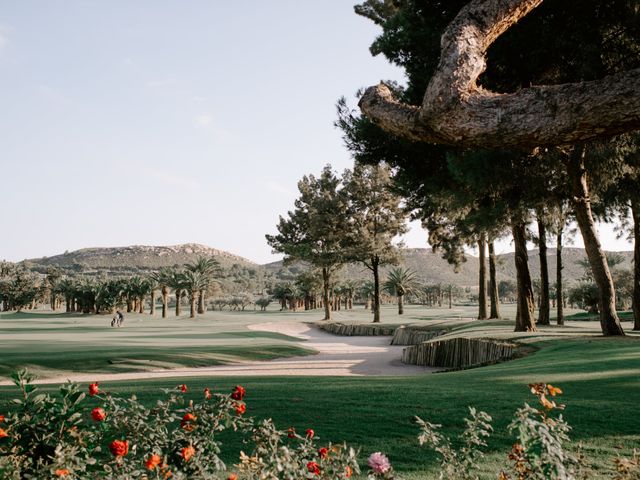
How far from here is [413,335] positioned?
33.4m

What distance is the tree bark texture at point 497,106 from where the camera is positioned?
12.1ft

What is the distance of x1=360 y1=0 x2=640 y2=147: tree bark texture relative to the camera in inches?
145

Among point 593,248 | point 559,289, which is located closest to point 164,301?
point 559,289

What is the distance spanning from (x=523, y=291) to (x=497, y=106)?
21980 millimetres

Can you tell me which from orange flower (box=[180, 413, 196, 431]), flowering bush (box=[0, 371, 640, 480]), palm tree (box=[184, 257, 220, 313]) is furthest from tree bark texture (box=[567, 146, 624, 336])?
palm tree (box=[184, 257, 220, 313])

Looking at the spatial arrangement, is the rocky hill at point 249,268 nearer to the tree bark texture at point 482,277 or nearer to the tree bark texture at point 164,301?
the tree bark texture at point 164,301

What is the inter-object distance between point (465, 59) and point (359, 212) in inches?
1758

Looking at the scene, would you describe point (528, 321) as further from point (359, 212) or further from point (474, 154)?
point (359, 212)

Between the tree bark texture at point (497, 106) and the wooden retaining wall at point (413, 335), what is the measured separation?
96.2ft

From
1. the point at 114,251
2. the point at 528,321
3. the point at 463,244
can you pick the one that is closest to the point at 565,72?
the point at 528,321

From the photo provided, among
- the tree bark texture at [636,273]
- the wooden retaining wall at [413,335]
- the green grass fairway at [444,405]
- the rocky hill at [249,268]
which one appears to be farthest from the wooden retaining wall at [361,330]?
the rocky hill at [249,268]

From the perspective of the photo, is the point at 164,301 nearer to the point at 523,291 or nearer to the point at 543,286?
the point at 543,286

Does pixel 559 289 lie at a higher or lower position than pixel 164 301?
higher

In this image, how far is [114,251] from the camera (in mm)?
193500
